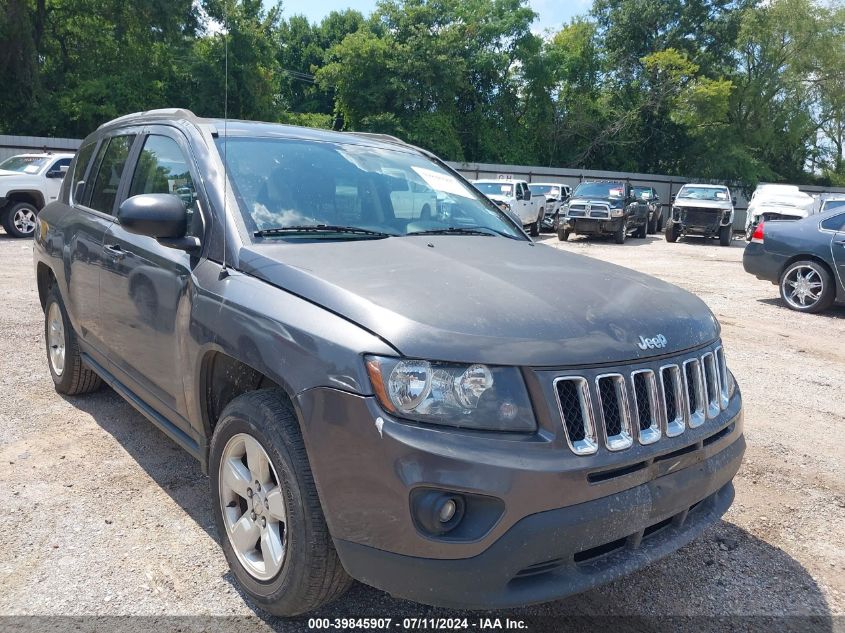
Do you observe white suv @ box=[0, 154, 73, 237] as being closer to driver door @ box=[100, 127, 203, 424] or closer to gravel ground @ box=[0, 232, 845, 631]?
gravel ground @ box=[0, 232, 845, 631]

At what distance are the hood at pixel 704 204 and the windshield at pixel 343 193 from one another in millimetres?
19051

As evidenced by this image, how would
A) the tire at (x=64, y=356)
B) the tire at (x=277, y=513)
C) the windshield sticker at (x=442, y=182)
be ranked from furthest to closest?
the tire at (x=64, y=356)
the windshield sticker at (x=442, y=182)
the tire at (x=277, y=513)

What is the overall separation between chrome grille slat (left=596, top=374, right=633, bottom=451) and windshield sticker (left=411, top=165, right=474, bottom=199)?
1890mm

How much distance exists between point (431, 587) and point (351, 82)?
34.1 m

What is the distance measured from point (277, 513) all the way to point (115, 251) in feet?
6.37

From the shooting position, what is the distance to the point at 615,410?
2176 mm

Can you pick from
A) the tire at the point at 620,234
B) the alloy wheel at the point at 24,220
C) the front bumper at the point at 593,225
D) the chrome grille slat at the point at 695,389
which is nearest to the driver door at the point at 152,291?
the chrome grille slat at the point at 695,389

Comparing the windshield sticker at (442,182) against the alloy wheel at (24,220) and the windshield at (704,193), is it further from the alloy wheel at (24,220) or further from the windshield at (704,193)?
the windshield at (704,193)

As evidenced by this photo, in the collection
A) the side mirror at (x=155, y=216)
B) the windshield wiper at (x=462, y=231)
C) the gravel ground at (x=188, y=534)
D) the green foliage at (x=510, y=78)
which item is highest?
the green foliage at (x=510, y=78)

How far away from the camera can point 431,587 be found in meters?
2.02

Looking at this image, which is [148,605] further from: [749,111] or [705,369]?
[749,111]

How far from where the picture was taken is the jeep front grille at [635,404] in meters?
2.10

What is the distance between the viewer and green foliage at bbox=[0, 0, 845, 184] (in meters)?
28.2

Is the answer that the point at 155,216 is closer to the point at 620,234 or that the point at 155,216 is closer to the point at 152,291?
the point at 152,291
